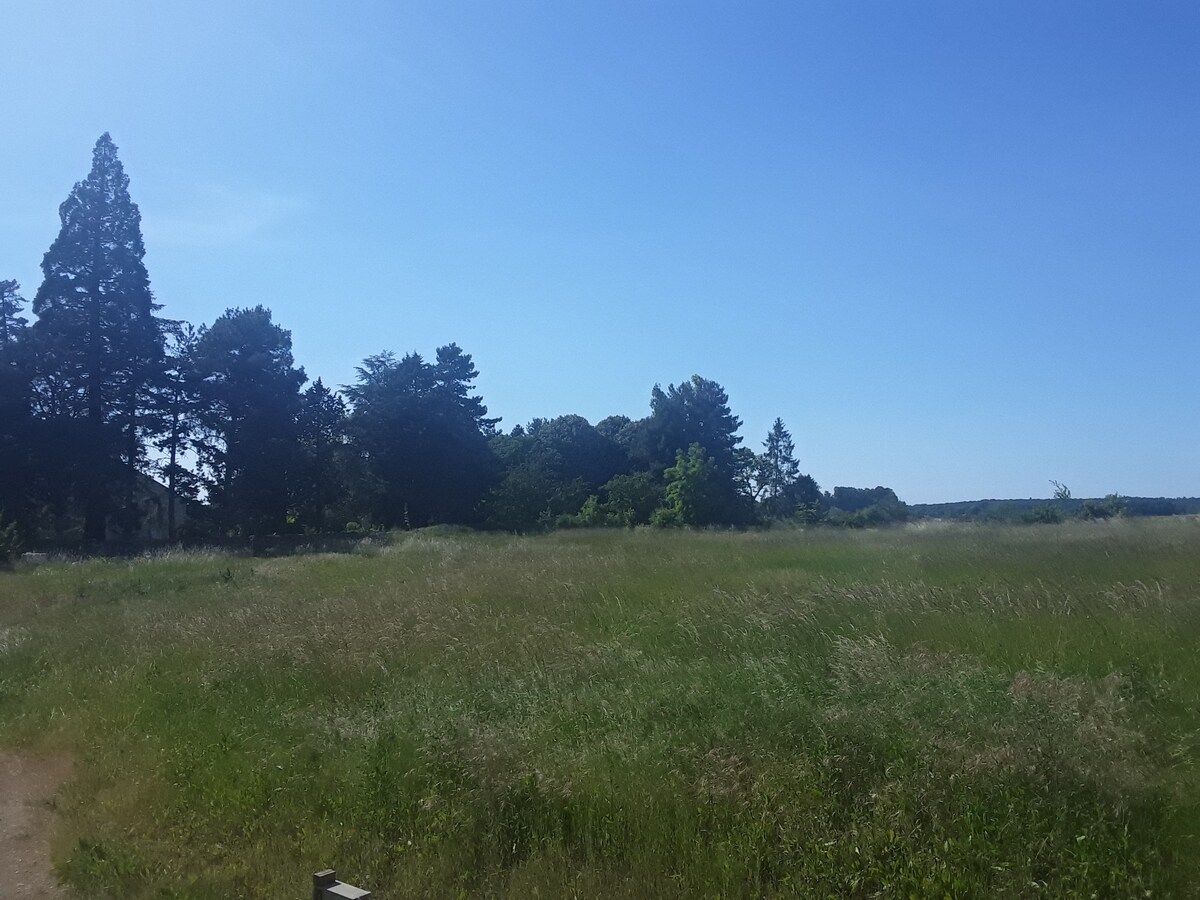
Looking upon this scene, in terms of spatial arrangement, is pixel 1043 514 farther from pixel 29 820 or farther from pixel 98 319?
pixel 98 319

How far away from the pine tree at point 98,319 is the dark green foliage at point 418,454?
45.4 feet

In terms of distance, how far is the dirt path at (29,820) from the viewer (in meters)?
5.42

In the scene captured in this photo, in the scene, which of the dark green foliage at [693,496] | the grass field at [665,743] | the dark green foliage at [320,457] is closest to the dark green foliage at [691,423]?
Result: the dark green foliage at [693,496]

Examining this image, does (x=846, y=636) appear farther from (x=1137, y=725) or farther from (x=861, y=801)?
(x=861, y=801)

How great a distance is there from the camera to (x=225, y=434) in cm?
4522

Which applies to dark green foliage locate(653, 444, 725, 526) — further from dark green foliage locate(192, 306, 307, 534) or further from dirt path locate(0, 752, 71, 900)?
dirt path locate(0, 752, 71, 900)

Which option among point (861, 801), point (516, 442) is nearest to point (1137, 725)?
point (861, 801)

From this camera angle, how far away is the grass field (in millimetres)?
4586

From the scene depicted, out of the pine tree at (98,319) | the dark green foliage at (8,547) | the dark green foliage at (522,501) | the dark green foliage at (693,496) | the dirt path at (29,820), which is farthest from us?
the dark green foliage at (522,501)

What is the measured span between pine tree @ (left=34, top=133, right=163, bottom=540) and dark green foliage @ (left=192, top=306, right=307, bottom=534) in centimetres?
496

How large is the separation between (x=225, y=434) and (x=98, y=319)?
8.76 meters

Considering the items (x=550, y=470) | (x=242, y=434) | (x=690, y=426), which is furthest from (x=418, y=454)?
(x=690, y=426)

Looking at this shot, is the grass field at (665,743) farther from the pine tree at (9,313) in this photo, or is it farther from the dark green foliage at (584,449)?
the dark green foliage at (584,449)

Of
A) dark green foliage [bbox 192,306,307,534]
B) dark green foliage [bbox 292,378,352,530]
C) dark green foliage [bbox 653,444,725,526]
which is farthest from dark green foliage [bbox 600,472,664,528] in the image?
dark green foliage [bbox 192,306,307,534]
